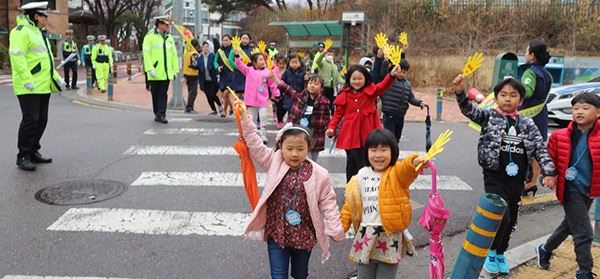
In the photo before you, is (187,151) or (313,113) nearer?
(313,113)

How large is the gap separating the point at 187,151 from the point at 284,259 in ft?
16.9

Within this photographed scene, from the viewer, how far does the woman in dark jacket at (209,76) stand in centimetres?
1256

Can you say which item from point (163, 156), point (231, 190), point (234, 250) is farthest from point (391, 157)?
point (163, 156)

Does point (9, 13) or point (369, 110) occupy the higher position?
point (9, 13)

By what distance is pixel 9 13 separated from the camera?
34156 mm

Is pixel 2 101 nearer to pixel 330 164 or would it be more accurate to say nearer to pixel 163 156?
pixel 163 156

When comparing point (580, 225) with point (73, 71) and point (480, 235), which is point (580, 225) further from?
point (73, 71)

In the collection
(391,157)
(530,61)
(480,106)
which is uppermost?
(530,61)

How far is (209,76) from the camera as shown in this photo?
12656mm

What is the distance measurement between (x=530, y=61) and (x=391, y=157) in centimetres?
275

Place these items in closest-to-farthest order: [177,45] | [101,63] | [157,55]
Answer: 1. [157,55]
2. [177,45]
3. [101,63]

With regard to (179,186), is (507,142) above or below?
above

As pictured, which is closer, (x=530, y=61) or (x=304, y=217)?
(x=304, y=217)

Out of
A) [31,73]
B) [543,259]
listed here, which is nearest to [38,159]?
[31,73]
